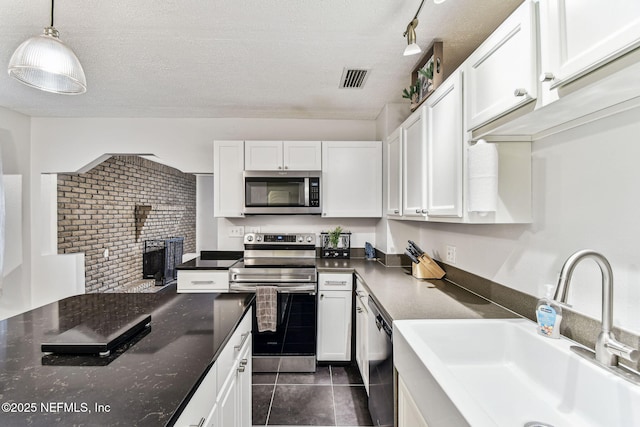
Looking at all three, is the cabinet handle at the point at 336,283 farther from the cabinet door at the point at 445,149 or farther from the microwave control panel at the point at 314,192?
the cabinet door at the point at 445,149

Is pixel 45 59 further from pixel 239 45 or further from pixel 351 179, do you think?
pixel 351 179

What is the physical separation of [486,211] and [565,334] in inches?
21.7

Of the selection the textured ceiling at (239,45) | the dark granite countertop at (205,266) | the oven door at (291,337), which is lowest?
the oven door at (291,337)

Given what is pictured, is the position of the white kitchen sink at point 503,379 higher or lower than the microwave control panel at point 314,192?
lower

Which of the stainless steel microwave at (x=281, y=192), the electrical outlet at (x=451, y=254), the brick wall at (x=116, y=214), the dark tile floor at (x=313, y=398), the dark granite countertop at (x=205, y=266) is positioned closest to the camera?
the dark tile floor at (x=313, y=398)

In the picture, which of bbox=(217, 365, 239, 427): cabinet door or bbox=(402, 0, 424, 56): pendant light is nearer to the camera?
bbox=(217, 365, 239, 427): cabinet door

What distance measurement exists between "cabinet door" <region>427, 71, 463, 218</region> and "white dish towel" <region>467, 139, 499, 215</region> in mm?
139

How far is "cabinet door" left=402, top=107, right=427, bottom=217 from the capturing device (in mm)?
1854

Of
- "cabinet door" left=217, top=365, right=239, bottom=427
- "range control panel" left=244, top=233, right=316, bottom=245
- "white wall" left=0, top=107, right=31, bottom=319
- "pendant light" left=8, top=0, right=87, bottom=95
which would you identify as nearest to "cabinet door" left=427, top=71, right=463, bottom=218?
"cabinet door" left=217, top=365, right=239, bottom=427

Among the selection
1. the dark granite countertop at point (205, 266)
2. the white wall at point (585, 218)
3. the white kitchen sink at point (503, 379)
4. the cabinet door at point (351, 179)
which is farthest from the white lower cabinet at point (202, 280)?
the white wall at point (585, 218)

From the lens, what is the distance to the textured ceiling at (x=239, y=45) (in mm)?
1558

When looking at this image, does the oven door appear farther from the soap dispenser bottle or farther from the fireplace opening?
the fireplace opening

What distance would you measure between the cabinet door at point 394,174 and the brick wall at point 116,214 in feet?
12.1

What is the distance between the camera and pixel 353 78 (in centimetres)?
235
